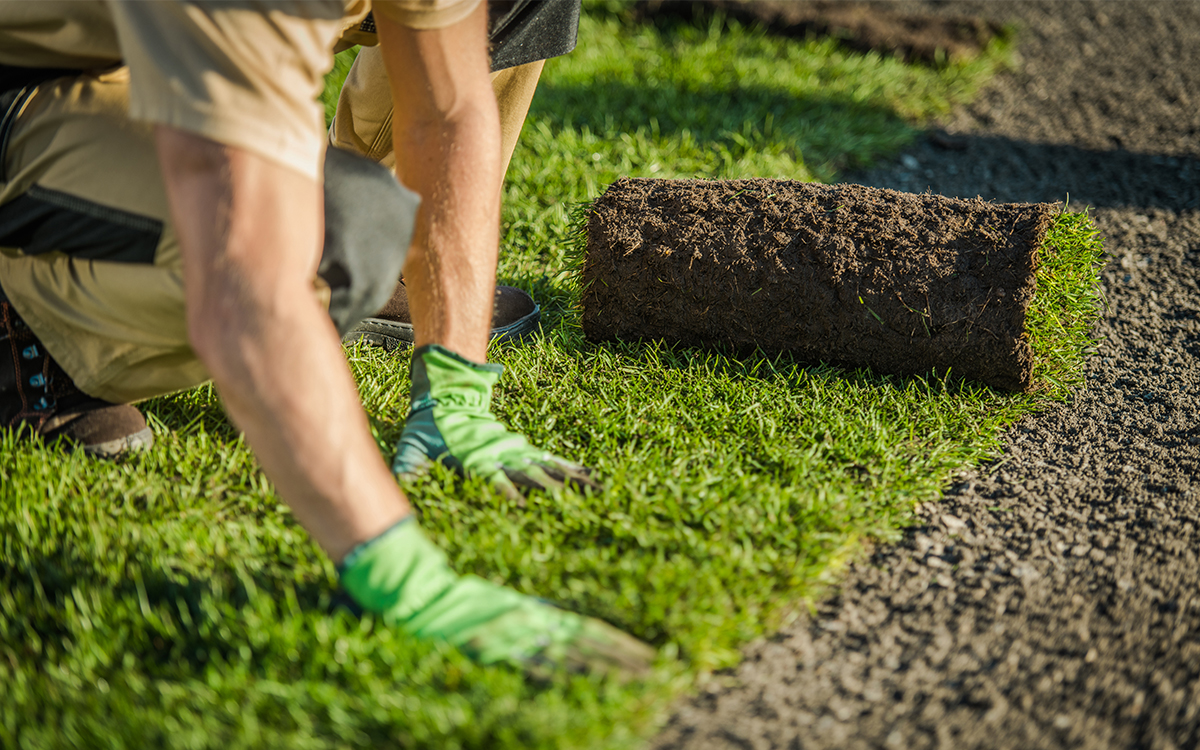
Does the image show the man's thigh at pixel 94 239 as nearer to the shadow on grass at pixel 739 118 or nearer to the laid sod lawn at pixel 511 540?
the laid sod lawn at pixel 511 540

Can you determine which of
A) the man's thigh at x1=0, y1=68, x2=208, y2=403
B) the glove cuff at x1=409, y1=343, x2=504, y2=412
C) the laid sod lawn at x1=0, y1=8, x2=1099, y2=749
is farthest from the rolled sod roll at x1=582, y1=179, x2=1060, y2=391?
the man's thigh at x1=0, y1=68, x2=208, y2=403

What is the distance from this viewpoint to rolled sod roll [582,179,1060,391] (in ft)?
7.69

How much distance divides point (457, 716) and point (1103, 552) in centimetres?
146

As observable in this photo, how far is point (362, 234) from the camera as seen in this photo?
1792 millimetres

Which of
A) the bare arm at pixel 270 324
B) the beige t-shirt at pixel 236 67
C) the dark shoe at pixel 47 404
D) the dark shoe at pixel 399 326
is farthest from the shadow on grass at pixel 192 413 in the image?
the beige t-shirt at pixel 236 67

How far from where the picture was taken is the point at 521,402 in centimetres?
238

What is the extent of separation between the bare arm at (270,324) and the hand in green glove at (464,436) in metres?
0.53

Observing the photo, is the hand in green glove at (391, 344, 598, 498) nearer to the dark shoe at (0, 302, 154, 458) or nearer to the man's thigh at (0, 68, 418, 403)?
the man's thigh at (0, 68, 418, 403)

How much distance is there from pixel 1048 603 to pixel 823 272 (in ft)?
3.42

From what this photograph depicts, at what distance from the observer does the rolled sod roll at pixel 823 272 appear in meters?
2.34

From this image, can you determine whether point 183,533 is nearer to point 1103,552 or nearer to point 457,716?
point 457,716

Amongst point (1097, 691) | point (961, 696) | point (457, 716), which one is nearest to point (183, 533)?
point (457, 716)

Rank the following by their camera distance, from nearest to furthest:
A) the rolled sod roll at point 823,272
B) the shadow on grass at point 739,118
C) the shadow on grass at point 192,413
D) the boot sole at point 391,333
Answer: the shadow on grass at point 192,413 → the rolled sod roll at point 823,272 → the boot sole at point 391,333 → the shadow on grass at point 739,118

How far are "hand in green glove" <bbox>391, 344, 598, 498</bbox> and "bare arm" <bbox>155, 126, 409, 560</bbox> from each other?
1.74ft
